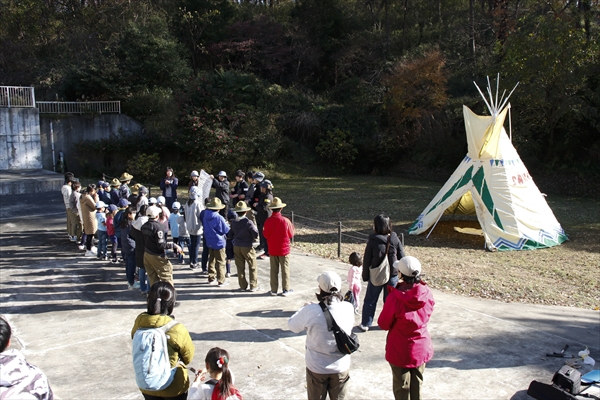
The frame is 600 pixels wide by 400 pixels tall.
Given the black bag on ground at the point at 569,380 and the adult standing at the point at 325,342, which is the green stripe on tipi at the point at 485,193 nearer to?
the black bag on ground at the point at 569,380

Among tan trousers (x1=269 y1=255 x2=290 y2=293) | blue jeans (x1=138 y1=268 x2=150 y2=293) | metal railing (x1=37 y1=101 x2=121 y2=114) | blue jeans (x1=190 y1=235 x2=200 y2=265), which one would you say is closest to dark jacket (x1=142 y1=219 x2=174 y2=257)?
blue jeans (x1=138 y1=268 x2=150 y2=293)

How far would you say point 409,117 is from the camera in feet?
91.1

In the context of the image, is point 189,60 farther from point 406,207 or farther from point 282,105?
point 406,207

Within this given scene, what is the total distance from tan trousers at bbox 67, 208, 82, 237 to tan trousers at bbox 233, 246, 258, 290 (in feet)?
16.1

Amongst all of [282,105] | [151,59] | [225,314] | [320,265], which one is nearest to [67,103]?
[151,59]

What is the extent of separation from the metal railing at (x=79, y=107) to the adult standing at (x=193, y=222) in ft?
59.6

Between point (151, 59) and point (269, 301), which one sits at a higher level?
point (151, 59)

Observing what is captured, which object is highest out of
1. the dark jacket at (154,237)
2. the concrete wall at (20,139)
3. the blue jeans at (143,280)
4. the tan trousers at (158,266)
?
the concrete wall at (20,139)

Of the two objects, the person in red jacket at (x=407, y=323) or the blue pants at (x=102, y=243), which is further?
the blue pants at (x=102, y=243)

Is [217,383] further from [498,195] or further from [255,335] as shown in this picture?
[498,195]

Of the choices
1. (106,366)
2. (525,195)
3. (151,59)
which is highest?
(151,59)

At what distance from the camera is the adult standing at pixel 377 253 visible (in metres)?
6.63

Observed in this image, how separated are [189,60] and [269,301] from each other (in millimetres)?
26499

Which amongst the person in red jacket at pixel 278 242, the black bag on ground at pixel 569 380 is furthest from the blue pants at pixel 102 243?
the black bag on ground at pixel 569 380
